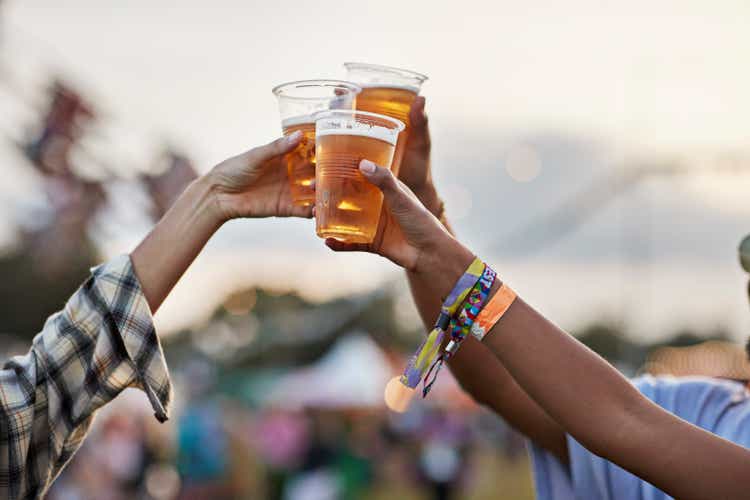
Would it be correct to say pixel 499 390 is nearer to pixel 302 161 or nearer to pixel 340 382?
pixel 302 161

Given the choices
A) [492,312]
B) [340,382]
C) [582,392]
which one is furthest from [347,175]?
[340,382]

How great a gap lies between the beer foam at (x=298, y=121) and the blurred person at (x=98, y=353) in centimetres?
7

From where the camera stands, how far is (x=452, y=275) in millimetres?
1967

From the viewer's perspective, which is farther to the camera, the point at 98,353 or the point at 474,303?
the point at 98,353

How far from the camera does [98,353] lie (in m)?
2.14

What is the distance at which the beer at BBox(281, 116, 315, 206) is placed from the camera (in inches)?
84.7

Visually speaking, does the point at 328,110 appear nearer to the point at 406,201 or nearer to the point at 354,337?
the point at 406,201

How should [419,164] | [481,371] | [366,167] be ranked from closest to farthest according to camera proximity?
[366,167] < [419,164] < [481,371]

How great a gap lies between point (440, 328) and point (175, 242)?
0.70 metres

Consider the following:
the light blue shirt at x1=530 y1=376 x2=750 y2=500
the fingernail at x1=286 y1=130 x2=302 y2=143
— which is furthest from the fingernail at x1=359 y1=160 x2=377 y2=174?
the light blue shirt at x1=530 y1=376 x2=750 y2=500

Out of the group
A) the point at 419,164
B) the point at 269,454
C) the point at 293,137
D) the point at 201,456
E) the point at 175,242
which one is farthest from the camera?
the point at 269,454

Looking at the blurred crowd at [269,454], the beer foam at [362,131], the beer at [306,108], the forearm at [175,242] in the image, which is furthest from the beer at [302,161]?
the blurred crowd at [269,454]

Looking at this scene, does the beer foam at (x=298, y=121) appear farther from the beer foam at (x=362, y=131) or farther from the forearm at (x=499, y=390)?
the forearm at (x=499, y=390)

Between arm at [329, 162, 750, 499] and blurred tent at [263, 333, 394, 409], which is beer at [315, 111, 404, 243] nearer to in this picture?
arm at [329, 162, 750, 499]
